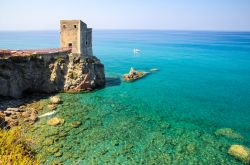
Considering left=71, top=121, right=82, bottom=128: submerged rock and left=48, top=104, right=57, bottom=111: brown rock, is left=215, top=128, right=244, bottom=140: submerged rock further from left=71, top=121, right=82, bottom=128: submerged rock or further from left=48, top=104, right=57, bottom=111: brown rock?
left=48, top=104, right=57, bottom=111: brown rock

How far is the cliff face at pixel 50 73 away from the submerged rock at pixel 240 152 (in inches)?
1137

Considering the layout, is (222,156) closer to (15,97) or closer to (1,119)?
(1,119)

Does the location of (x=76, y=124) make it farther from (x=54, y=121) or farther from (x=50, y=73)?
(x=50, y=73)

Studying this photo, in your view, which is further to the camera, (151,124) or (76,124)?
(151,124)

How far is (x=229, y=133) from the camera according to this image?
28.3 meters

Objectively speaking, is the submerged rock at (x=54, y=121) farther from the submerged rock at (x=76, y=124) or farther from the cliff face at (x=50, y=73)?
the cliff face at (x=50, y=73)

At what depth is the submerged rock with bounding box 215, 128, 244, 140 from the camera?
27.5 metres

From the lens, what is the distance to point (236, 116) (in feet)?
112

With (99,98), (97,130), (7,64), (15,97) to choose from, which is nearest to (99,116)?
(97,130)

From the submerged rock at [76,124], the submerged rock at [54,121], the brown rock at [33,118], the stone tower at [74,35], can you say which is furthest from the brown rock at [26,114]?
the stone tower at [74,35]

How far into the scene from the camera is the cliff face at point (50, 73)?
3975cm

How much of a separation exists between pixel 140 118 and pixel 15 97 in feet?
76.1

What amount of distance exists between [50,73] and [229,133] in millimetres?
33438

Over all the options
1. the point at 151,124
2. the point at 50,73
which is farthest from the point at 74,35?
the point at 151,124
